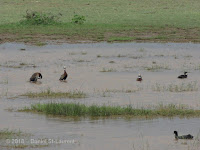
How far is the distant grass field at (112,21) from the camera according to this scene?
2892 centimetres

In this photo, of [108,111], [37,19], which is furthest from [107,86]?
[37,19]

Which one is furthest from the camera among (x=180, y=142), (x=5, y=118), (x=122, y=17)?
(x=122, y=17)

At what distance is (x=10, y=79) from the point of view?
1872cm

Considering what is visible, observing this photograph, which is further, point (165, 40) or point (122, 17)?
point (122, 17)

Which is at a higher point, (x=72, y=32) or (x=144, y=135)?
(x=72, y=32)

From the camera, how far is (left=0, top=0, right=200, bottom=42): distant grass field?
94.9 ft

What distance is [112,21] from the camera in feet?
110

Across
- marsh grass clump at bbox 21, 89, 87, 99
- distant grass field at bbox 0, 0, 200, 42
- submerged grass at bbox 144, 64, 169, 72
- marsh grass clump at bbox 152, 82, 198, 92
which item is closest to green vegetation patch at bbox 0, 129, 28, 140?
marsh grass clump at bbox 21, 89, 87, 99

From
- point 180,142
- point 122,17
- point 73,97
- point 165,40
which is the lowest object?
point 180,142

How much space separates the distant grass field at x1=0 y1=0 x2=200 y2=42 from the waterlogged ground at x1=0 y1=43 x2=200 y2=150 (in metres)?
2.13

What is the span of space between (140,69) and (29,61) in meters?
4.40

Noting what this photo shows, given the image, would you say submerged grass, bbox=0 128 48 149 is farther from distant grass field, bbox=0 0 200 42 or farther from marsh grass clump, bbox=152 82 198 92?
distant grass field, bbox=0 0 200 42

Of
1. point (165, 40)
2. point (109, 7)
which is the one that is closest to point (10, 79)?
point (165, 40)

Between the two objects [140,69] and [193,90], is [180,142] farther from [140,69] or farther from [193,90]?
[140,69]
